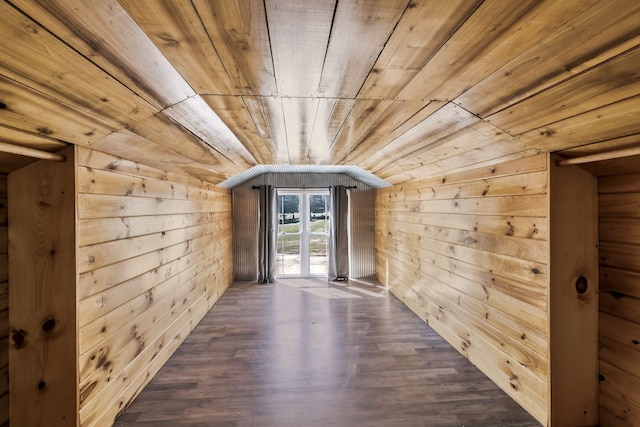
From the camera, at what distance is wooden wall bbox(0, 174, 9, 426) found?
53.9 inches

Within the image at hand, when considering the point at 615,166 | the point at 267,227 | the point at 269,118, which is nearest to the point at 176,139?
the point at 269,118

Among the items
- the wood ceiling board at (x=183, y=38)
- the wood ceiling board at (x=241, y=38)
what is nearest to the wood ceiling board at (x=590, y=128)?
the wood ceiling board at (x=241, y=38)

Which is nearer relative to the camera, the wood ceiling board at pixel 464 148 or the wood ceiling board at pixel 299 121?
the wood ceiling board at pixel 299 121

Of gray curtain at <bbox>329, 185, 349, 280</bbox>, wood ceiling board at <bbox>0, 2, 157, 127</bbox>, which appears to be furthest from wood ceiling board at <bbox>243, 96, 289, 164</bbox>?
gray curtain at <bbox>329, 185, 349, 280</bbox>

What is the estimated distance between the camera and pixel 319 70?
44.5 inches

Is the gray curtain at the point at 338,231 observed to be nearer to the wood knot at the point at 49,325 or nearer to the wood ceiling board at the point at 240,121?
the wood ceiling board at the point at 240,121

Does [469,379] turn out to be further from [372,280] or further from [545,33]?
[372,280]

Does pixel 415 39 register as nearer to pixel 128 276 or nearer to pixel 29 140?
pixel 29 140

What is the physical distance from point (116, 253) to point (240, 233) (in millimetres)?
3487

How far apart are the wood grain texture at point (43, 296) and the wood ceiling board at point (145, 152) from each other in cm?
20

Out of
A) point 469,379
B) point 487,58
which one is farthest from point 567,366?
point 487,58

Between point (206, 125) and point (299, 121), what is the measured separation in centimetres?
59

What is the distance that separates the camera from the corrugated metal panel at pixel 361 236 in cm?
534

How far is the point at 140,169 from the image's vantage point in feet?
6.79
